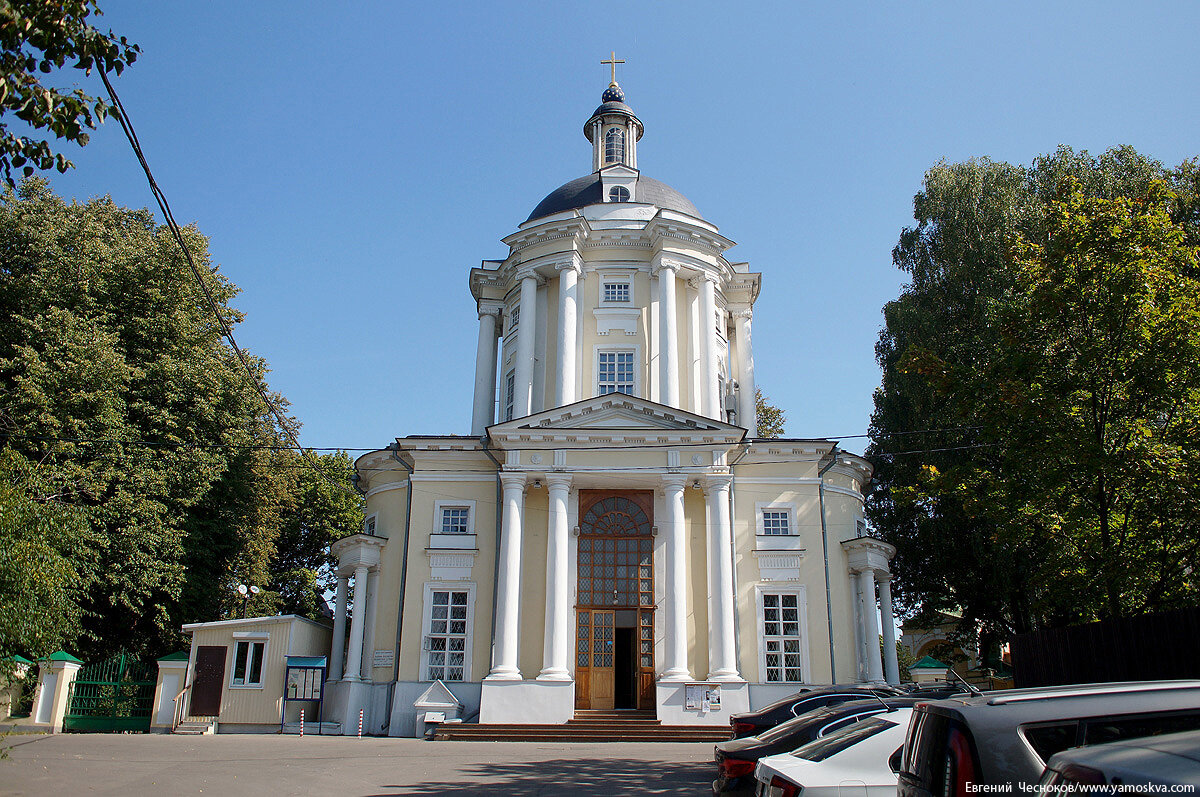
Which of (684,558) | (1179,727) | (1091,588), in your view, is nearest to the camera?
(1179,727)

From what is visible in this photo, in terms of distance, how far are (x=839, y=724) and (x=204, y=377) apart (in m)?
25.0

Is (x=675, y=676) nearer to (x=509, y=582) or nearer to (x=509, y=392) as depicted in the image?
(x=509, y=582)

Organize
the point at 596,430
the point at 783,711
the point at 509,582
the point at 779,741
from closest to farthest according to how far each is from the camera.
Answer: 1. the point at 779,741
2. the point at 783,711
3. the point at 509,582
4. the point at 596,430

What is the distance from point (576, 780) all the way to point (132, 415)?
70.3ft

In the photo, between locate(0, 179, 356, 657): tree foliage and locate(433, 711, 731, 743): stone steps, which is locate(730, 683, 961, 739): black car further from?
locate(0, 179, 356, 657): tree foliage

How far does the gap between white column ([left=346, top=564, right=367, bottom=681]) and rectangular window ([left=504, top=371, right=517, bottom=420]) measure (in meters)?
7.52

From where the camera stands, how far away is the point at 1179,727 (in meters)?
4.92

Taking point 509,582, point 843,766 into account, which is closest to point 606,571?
point 509,582

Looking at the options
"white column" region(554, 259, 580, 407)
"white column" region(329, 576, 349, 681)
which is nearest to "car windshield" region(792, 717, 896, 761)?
"white column" region(554, 259, 580, 407)

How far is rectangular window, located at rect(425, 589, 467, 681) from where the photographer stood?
23.2 meters

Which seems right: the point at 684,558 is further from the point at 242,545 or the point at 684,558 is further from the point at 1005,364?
the point at 242,545

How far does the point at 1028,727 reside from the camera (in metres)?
4.87

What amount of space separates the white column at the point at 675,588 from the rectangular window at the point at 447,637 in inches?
226

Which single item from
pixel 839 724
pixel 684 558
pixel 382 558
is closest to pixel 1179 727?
pixel 839 724
